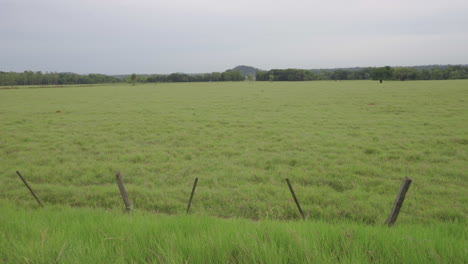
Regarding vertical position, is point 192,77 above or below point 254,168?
above

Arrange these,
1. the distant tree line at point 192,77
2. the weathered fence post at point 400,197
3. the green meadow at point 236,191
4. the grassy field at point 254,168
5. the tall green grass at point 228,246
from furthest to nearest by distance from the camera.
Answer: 1. the distant tree line at point 192,77
2. the grassy field at point 254,168
3. the weathered fence post at point 400,197
4. the green meadow at point 236,191
5. the tall green grass at point 228,246

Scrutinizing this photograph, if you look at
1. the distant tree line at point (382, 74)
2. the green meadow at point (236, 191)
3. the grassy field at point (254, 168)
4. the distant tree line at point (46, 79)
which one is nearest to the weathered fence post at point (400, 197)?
the green meadow at point (236, 191)

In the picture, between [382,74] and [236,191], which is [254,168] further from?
[382,74]

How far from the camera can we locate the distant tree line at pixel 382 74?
108 meters

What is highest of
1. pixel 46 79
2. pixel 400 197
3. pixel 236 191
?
pixel 46 79

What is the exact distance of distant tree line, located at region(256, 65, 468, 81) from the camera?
107562 mm

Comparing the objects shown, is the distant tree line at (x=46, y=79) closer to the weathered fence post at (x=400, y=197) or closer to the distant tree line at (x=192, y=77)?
the distant tree line at (x=192, y=77)

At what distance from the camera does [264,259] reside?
1957 millimetres

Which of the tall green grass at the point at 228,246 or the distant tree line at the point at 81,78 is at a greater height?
the distant tree line at the point at 81,78

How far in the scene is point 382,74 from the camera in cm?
10700

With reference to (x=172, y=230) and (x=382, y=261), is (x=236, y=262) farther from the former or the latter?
(x=382, y=261)

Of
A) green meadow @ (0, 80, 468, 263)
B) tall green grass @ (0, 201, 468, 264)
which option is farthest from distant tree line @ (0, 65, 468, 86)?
tall green grass @ (0, 201, 468, 264)

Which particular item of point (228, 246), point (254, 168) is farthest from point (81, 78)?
point (228, 246)

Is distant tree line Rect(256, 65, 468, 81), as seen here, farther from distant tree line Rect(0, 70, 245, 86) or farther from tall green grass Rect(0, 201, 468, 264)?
tall green grass Rect(0, 201, 468, 264)
